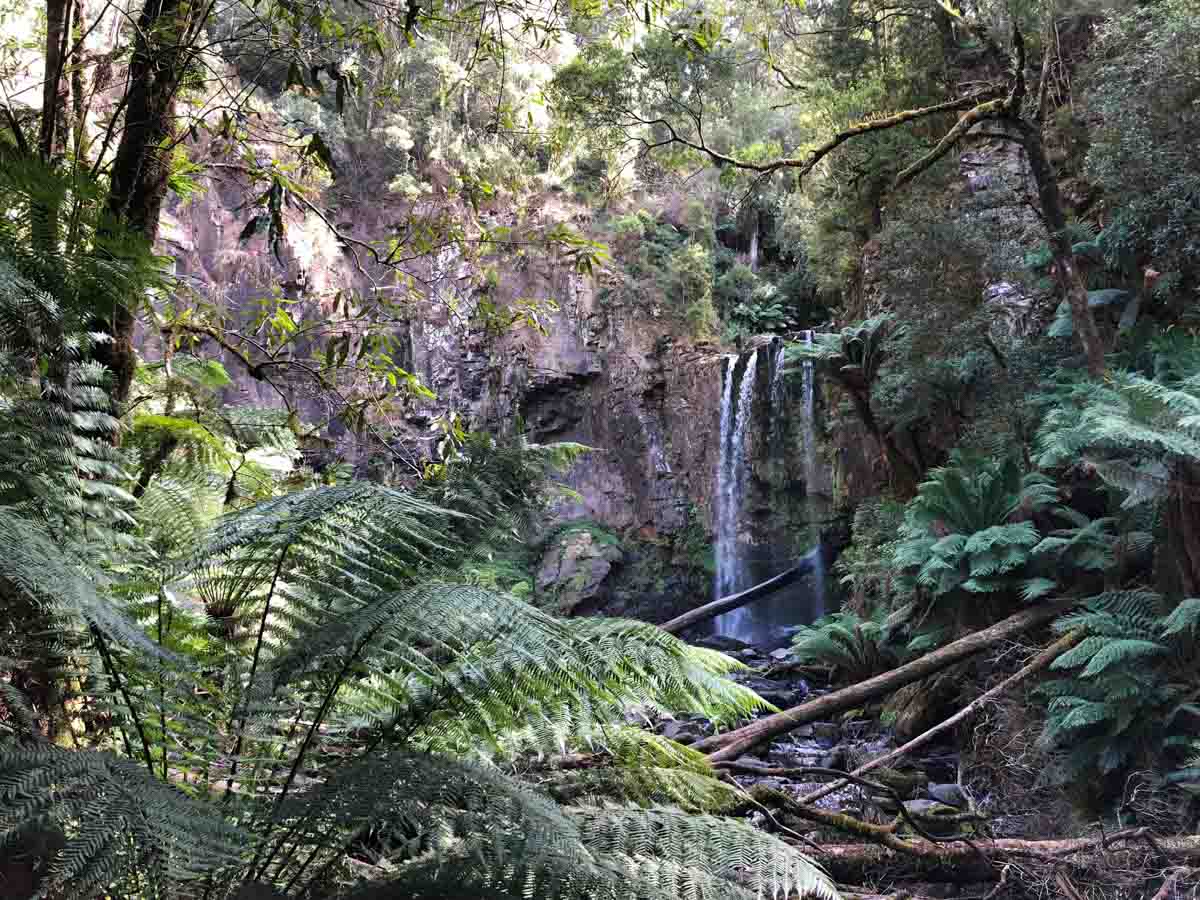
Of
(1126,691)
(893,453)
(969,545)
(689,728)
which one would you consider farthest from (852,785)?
(893,453)

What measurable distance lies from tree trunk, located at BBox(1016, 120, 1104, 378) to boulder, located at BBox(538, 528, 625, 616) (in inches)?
291

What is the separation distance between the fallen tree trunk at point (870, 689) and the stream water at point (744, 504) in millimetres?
6075

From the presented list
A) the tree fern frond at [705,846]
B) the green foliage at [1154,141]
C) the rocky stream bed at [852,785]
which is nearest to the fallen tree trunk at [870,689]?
the rocky stream bed at [852,785]

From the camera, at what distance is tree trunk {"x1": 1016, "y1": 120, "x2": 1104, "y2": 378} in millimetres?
5133

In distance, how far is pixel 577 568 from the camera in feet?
39.4

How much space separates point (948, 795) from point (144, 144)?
14.3 feet

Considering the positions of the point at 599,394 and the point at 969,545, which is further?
the point at 599,394

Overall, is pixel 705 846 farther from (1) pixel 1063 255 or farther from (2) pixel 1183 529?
(1) pixel 1063 255

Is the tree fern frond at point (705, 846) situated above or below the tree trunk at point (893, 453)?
below

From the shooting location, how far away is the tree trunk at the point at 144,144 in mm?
1929

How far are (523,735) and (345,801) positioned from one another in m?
0.54

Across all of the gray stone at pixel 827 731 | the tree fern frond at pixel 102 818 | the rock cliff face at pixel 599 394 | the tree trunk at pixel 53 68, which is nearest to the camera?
the tree fern frond at pixel 102 818

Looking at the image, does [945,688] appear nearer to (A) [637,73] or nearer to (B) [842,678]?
(B) [842,678]

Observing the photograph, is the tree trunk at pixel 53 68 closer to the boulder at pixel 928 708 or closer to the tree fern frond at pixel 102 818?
the tree fern frond at pixel 102 818
